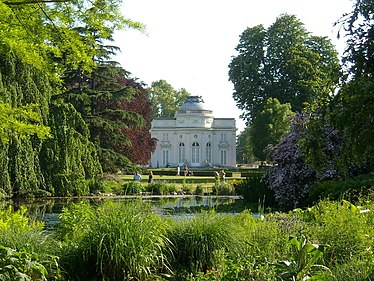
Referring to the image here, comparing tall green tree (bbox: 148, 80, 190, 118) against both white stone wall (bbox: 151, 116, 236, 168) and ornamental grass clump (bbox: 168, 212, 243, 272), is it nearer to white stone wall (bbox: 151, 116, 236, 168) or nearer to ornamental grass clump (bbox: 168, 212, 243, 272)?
white stone wall (bbox: 151, 116, 236, 168)

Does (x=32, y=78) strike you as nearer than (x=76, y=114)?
Yes

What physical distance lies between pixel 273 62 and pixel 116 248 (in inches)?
1520

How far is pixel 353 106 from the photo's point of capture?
4.29 m

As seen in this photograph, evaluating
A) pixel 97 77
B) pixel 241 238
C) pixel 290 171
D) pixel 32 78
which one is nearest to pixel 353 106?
pixel 241 238

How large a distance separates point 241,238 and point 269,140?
1281 inches

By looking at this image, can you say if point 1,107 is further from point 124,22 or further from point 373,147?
point 373,147

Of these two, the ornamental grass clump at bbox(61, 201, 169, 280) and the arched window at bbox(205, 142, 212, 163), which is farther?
the arched window at bbox(205, 142, 212, 163)

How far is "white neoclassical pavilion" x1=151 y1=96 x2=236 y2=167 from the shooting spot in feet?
210

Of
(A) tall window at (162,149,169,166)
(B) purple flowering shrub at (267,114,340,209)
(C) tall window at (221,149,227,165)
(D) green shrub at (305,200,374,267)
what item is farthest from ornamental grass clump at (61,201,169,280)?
(A) tall window at (162,149,169,166)

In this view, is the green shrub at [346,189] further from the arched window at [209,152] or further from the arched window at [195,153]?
the arched window at [195,153]

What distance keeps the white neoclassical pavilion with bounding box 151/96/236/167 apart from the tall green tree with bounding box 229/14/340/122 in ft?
65.8

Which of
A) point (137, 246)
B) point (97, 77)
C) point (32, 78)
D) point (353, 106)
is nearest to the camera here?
point (353, 106)

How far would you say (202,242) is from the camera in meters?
6.08

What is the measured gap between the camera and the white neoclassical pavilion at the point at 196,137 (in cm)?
6406
